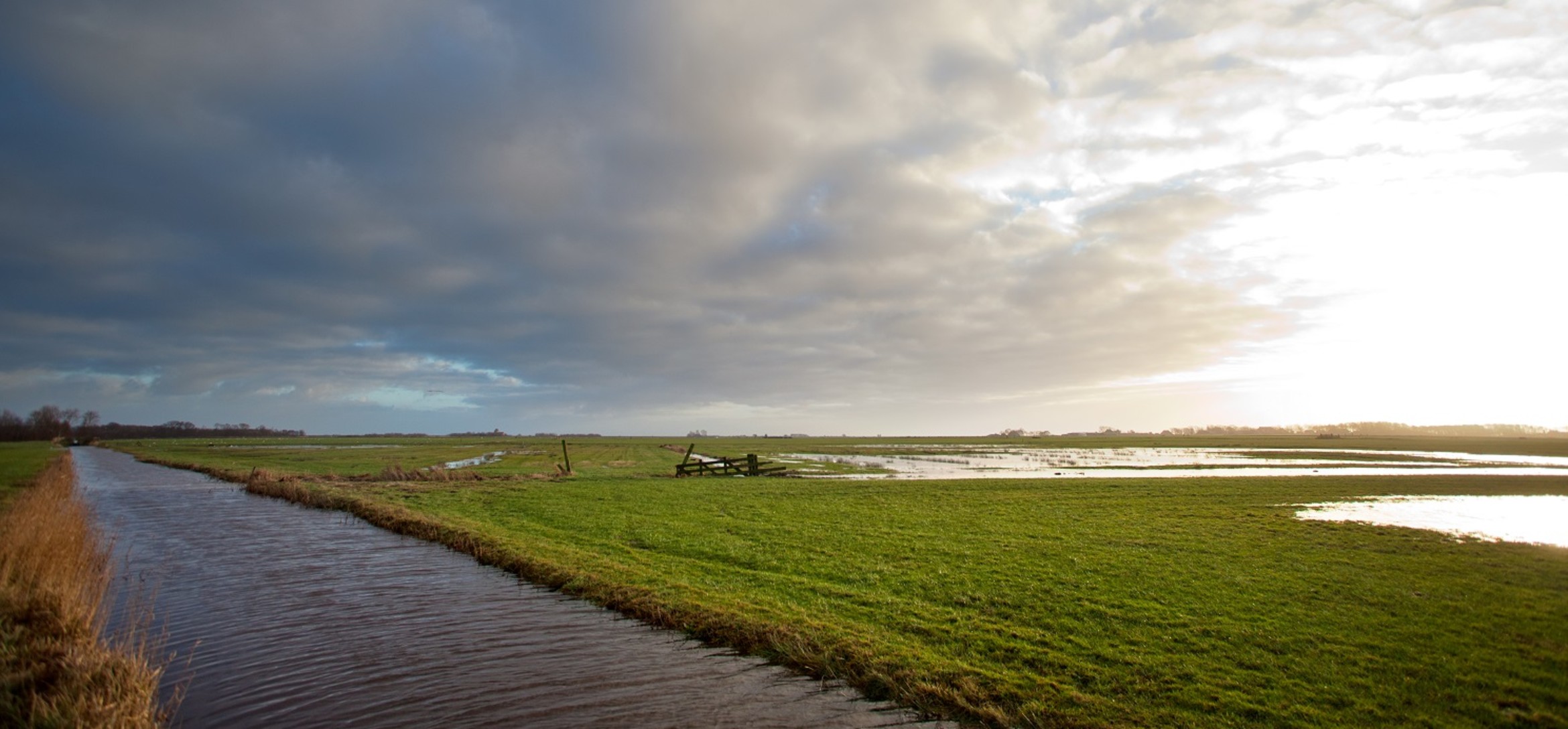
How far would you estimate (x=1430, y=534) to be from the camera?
2286 cm

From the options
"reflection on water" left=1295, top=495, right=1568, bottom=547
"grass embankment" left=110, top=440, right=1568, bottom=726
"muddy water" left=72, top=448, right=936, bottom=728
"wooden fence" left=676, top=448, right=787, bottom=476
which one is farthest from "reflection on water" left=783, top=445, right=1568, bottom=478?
"muddy water" left=72, top=448, right=936, bottom=728

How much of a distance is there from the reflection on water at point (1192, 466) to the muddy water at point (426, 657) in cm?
4124

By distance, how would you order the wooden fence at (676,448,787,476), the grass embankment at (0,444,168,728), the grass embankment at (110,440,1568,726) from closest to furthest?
the grass embankment at (0,444,168,728)
the grass embankment at (110,440,1568,726)
the wooden fence at (676,448,787,476)

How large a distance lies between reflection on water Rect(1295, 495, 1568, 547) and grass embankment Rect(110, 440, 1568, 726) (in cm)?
211

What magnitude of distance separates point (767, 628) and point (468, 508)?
25.1m

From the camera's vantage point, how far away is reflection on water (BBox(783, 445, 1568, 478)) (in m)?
55.8

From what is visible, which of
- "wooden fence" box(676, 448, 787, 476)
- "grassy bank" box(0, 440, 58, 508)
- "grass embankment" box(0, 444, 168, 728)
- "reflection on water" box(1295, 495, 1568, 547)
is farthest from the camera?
"wooden fence" box(676, 448, 787, 476)

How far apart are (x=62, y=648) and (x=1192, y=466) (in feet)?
261

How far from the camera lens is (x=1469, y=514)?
96.2 feet

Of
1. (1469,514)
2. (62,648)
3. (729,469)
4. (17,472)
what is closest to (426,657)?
(62,648)

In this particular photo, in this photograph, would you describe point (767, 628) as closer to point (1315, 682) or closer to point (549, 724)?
point (549, 724)

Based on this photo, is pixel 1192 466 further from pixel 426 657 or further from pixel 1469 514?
pixel 426 657

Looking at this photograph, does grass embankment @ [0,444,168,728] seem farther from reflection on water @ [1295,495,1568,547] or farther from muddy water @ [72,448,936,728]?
reflection on water @ [1295,495,1568,547]

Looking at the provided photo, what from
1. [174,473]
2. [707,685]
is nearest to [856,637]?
[707,685]
